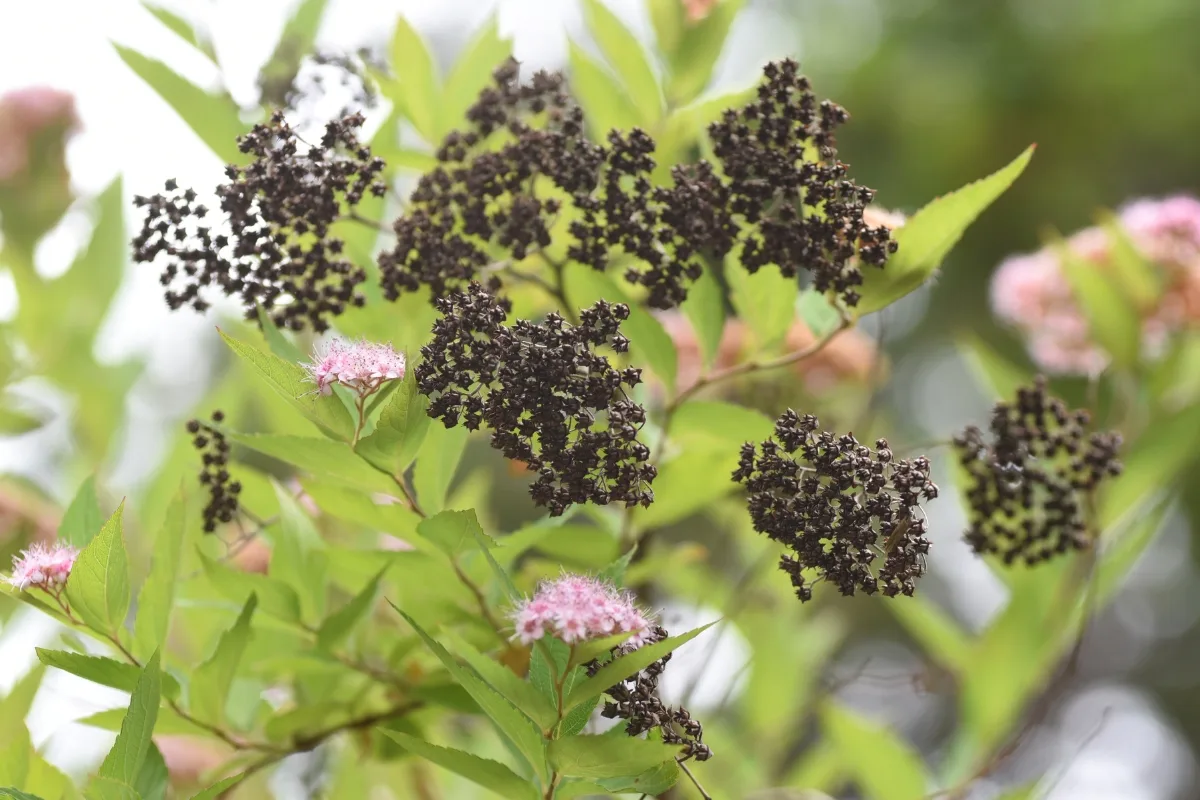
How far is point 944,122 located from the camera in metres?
2.77

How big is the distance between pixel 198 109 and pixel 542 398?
0.33 metres

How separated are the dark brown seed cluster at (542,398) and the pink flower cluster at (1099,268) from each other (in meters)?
0.54

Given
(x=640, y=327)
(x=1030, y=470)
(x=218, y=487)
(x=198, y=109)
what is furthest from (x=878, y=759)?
(x=198, y=109)

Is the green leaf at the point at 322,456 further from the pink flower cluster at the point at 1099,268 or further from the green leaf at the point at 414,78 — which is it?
the pink flower cluster at the point at 1099,268

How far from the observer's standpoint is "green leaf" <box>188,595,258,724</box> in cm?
46

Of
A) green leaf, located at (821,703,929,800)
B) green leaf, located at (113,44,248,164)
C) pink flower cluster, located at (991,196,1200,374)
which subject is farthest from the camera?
pink flower cluster, located at (991,196,1200,374)

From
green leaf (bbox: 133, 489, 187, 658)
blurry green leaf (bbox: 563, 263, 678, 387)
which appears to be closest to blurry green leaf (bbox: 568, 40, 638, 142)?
blurry green leaf (bbox: 563, 263, 678, 387)

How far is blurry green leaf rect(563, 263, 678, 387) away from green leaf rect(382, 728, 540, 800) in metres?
0.22

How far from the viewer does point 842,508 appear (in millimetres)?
396

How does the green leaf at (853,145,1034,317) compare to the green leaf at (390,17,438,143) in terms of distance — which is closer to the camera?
the green leaf at (853,145,1034,317)

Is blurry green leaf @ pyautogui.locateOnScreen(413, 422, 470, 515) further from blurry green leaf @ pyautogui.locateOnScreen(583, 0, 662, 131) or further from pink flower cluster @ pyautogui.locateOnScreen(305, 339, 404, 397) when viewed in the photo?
blurry green leaf @ pyautogui.locateOnScreen(583, 0, 662, 131)

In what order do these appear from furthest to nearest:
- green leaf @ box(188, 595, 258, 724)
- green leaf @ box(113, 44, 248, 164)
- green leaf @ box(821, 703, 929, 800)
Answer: green leaf @ box(821, 703, 929, 800)
green leaf @ box(113, 44, 248, 164)
green leaf @ box(188, 595, 258, 724)

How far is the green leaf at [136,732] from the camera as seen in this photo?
407 millimetres

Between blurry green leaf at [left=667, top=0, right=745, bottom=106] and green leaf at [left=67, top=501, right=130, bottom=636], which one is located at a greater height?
blurry green leaf at [left=667, top=0, right=745, bottom=106]
